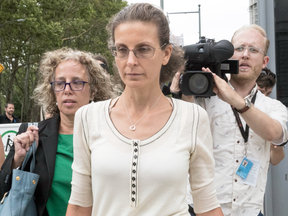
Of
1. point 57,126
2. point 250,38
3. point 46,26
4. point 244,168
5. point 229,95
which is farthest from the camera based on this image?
point 46,26

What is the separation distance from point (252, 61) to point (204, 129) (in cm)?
119

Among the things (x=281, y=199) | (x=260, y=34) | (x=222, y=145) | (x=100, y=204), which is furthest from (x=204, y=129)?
(x=281, y=199)

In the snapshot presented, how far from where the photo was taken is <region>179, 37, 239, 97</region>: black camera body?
250 cm

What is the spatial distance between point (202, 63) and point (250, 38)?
62cm

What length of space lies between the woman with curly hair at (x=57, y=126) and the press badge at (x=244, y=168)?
120 cm

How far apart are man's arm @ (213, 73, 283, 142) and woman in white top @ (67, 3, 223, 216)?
2.05 ft

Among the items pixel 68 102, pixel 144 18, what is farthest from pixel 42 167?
pixel 144 18

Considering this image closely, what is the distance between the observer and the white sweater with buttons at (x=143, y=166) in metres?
1.74

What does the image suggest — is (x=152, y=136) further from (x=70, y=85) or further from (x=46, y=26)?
(x=46, y=26)

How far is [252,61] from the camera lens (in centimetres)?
286

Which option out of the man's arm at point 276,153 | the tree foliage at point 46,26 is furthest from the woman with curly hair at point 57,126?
the tree foliage at point 46,26

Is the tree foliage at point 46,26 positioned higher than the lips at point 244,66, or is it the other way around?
the tree foliage at point 46,26

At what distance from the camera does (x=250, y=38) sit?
2.93m

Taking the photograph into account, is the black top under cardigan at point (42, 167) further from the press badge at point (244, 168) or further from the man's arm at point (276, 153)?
the man's arm at point (276, 153)
